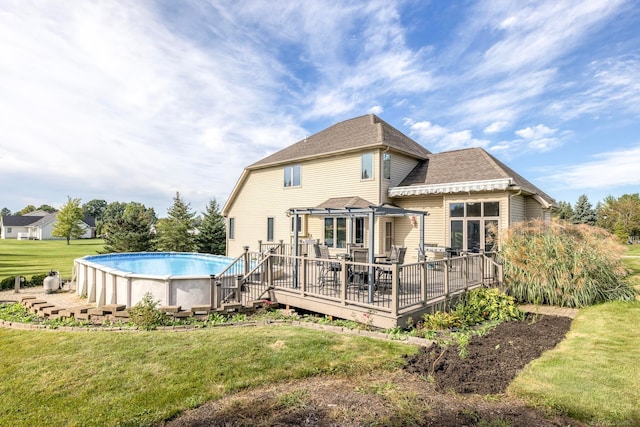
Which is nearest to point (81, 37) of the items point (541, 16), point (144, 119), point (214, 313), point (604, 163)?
point (144, 119)

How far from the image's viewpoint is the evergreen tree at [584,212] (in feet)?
137

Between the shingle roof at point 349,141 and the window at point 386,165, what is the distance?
0.55m

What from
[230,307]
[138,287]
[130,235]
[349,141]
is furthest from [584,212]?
[130,235]

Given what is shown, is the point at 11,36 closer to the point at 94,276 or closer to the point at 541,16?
the point at 94,276

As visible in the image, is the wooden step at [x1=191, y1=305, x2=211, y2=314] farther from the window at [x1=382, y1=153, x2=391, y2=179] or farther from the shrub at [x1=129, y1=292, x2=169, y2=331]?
the window at [x1=382, y1=153, x2=391, y2=179]

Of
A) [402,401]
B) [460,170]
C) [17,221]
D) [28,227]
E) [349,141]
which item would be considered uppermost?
[349,141]

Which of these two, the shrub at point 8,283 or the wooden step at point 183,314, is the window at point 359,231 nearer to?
the wooden step at point 183,314

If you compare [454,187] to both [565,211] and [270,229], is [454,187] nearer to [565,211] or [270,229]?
[270,229]

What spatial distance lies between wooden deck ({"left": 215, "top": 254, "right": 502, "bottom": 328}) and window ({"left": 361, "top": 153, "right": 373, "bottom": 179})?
237 inches

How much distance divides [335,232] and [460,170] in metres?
6.77

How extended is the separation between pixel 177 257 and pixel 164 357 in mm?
16135

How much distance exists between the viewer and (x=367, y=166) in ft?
51.1

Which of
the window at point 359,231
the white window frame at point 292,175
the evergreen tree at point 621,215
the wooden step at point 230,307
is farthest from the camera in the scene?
the evergreen tree at point 621,215

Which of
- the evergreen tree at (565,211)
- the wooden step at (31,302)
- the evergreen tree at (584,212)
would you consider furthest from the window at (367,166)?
the evergreen tree at (565,211)
